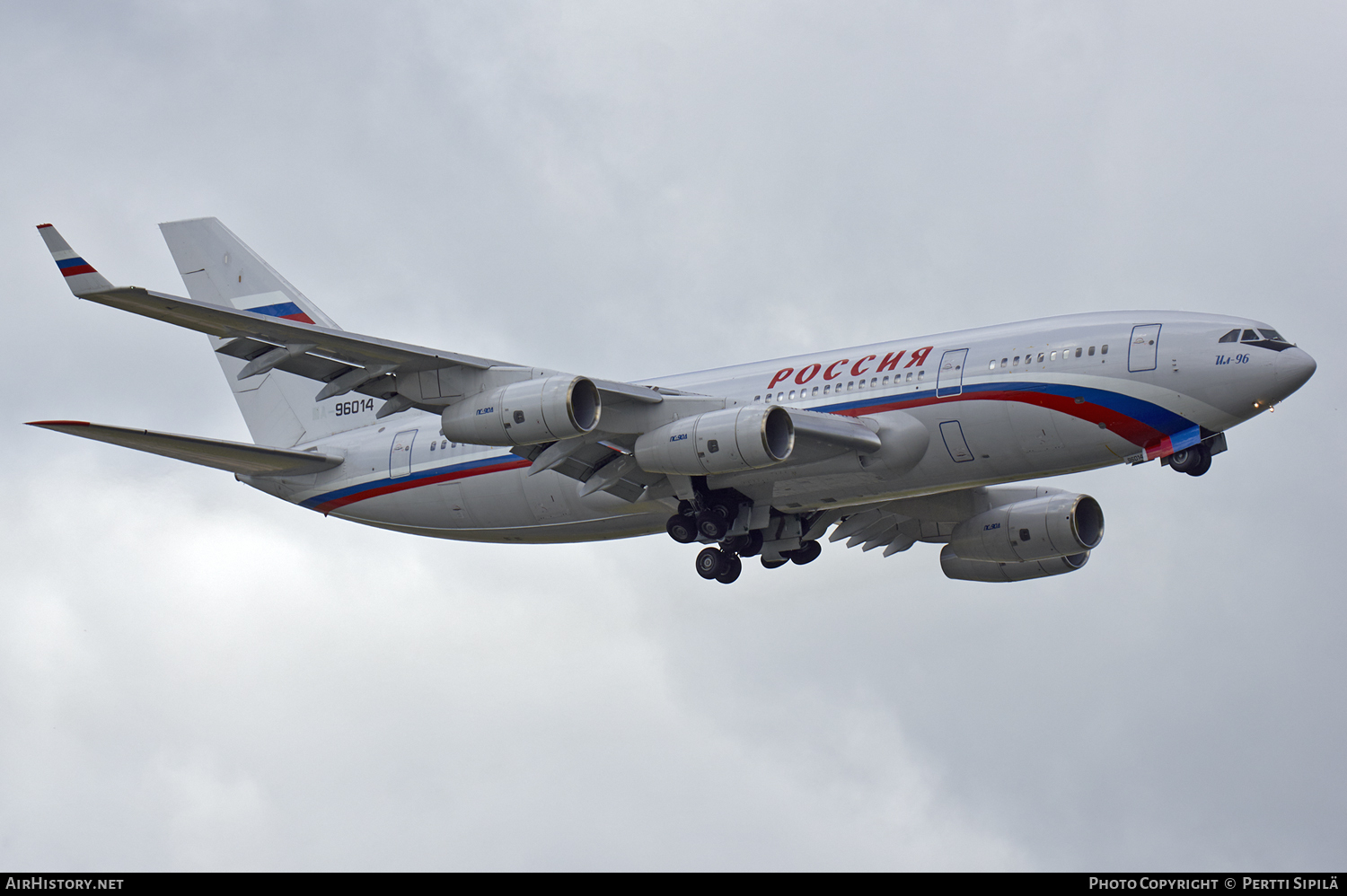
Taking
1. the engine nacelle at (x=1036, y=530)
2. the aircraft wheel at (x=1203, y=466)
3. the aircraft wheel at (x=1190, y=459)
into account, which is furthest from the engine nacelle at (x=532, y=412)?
the engine nacelle at (x=1036, y=530)

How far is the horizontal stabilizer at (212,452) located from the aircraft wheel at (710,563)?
33.2ft

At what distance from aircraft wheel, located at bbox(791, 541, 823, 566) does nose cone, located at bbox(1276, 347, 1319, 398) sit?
1233 cm

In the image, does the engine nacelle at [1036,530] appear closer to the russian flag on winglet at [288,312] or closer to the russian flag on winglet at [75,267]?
the russian flag on winglet at [288,312]

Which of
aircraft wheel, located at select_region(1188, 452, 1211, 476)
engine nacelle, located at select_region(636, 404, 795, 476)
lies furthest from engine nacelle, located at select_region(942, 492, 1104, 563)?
engine nacelle, located at select_region(636, 404, 795, 476)

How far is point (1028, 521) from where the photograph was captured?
125 ft

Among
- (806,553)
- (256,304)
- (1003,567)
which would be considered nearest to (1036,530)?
(1003,567)

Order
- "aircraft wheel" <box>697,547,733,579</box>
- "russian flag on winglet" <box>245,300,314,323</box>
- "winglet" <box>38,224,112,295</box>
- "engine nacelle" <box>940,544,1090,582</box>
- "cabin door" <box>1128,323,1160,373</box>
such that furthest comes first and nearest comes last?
"russian flag on winglet" <box>245,300,314,323</box> → "engine nacelle" <box>940,544,1090,582</box> → "aircraft wheel" <box>697,547,733,579</box> → "cabin door" <box>1128,323,1160,373</box> → "winglet" <box>38,224,112,295</box>

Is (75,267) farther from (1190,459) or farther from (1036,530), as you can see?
(1036,530)

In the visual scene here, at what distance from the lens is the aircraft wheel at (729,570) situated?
3597cm

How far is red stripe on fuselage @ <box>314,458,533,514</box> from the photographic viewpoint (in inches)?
1419

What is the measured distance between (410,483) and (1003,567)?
1581cm

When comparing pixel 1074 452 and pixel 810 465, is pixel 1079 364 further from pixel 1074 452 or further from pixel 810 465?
pixel 810 465

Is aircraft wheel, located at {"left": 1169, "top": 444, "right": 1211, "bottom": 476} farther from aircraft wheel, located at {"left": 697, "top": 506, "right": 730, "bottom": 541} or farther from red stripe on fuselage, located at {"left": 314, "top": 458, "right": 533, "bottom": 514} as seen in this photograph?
red stripe on fuselage, located at {"left": 314, "top": 458, "right": 533, "bottom": 514}

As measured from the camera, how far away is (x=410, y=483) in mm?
37719
